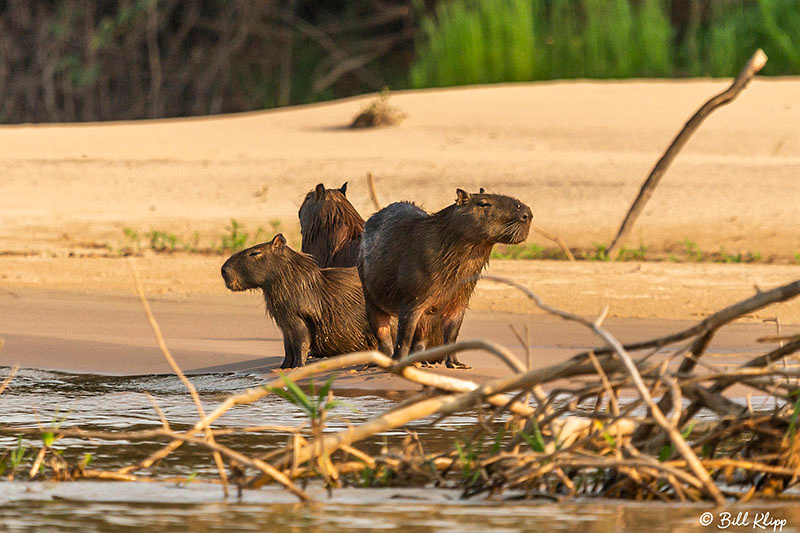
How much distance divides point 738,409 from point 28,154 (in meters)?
12.2

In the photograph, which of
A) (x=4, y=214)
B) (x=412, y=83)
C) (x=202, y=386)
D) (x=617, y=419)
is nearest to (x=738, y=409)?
(x=617, y=419)

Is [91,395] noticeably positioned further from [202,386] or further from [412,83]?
[412,83]

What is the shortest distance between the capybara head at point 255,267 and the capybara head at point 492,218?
914 millimetres

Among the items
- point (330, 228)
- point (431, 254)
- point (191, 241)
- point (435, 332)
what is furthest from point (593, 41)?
point (431, 254)

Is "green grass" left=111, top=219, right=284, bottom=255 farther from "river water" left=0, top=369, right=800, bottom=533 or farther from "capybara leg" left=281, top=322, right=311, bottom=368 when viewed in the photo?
"river water" left=0, top=369, right=800, bottom=533

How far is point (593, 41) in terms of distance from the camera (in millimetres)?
18016

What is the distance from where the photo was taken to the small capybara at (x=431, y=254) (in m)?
6.45

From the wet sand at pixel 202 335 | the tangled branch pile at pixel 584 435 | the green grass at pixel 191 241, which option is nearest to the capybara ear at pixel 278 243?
the wet sand at pixel 202 335

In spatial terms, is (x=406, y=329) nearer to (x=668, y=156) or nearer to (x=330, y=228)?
(x=330, y=228)

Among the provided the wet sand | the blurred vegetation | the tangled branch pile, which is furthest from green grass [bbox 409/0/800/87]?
the tangled branch pile

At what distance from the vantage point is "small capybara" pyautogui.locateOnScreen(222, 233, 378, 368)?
6.90 metres

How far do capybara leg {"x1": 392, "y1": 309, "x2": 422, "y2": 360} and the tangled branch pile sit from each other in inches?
83.5

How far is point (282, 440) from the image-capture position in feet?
18.0
